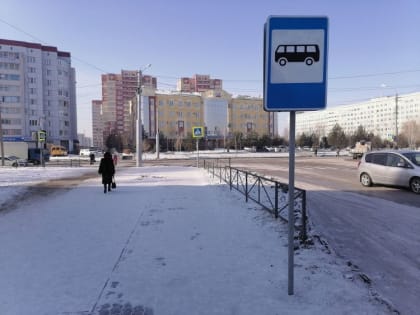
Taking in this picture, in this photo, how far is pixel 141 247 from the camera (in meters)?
4.70

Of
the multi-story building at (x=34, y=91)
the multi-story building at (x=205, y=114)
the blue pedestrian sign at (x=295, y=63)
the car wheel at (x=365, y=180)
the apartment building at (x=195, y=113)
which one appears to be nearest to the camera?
the blue pedestrian sign at (x=295, y=63)

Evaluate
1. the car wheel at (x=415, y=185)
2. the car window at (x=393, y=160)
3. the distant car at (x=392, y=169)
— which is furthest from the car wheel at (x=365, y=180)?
the car wheel at (x=415, y=185)

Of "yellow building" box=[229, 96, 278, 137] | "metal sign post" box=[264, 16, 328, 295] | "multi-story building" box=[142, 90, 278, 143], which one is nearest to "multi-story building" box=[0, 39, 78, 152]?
"multi-story building" box=[142, 90, 278, 143]

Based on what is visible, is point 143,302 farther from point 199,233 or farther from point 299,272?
point 199,233

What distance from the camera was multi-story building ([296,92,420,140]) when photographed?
89250 millimetres

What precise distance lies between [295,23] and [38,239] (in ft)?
17.7

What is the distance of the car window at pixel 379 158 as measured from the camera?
1161 centimetres

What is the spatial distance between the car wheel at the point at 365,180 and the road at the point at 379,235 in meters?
1.76

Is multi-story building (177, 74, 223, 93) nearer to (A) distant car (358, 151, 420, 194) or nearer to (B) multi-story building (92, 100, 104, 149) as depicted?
(B) multi-story building (92, 100, 104, 149)

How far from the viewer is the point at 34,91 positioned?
247ft

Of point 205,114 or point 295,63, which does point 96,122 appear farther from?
point 295,63

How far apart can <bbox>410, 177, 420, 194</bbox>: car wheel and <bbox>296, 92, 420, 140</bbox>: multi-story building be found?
7472 centimetres

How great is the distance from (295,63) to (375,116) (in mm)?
117419

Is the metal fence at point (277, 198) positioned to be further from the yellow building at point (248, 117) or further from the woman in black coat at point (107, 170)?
the yellow building at point (248, 117)
